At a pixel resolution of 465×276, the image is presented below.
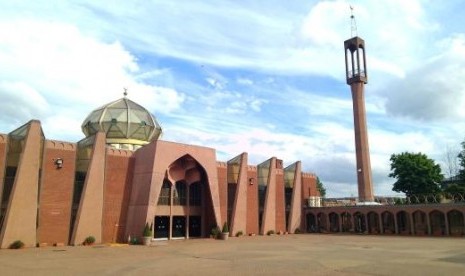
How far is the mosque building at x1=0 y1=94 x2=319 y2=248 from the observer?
31047 mm

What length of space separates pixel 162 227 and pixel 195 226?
388cm

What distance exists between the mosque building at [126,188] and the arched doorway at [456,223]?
1648cm

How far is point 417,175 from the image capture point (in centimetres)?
5303

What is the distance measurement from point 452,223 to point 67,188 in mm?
35039

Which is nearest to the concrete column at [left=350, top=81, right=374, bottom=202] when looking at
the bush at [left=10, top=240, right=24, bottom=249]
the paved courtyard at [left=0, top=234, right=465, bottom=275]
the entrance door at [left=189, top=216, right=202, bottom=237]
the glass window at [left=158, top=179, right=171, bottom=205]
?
the entrance door at [left=189, top=216, right=202, bottom=237]

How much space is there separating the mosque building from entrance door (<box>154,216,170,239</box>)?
0.09m

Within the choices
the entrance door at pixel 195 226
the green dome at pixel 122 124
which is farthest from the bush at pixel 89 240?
the green dome at pixel 122 124

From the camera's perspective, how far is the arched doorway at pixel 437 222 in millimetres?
41250

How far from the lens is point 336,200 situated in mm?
54188

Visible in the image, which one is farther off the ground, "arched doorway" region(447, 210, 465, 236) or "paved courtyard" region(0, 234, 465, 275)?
"arched doorway" region(447, 210, 465, 236)

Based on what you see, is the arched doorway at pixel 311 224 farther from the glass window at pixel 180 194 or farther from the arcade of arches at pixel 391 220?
the glass window at pixel 180 194

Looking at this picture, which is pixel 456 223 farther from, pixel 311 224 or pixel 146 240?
pixel 146 240

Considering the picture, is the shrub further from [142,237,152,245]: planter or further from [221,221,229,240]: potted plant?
[221,221,229,240]: potted plant

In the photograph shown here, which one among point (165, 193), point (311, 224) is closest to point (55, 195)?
point (165, 193)
